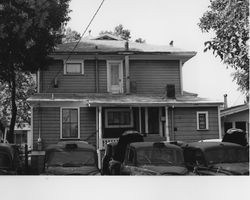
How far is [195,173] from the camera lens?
3008mm

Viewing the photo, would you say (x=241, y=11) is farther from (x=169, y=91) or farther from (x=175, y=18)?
(x=169, y=91)

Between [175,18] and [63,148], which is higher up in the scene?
[175,18]

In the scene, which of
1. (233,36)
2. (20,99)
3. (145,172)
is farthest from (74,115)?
(233,36)

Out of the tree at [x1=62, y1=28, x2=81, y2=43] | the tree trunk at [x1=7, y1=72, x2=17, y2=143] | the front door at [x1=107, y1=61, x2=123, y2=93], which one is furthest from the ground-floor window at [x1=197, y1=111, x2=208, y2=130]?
the tree trunk at [x1=7, y1=72, x2=17, y2=143]

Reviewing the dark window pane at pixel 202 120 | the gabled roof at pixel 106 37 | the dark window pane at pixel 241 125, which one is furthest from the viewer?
the gabled roof at pixel 106 37

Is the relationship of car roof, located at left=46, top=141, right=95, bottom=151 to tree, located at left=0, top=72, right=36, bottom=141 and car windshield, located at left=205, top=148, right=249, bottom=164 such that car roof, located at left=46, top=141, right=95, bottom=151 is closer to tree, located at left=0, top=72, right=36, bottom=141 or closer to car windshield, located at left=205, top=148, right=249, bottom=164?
tree, located at left=0, top=72, right=36, bottom=141

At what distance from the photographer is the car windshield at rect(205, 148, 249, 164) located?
2973mm

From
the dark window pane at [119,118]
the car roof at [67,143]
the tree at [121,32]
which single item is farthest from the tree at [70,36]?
the car roof at [67,143]

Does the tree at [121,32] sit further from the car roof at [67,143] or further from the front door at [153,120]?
the car roof at [67,143]

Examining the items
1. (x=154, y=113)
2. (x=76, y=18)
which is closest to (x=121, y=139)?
(x=154, y=113)

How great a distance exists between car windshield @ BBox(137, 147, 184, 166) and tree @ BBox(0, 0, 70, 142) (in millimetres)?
1183

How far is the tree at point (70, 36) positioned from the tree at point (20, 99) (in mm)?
450

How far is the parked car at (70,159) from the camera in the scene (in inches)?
119

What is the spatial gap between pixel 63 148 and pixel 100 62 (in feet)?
2.79
